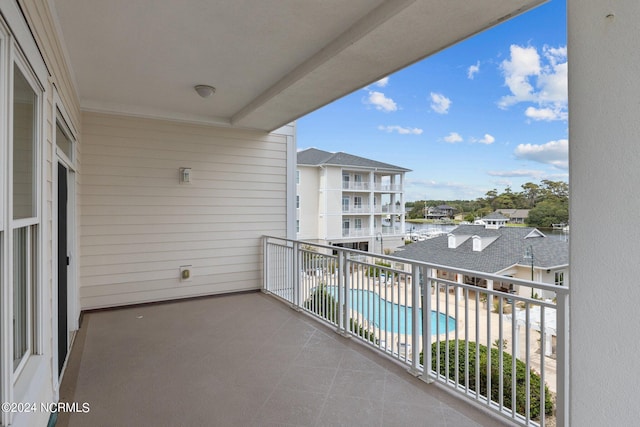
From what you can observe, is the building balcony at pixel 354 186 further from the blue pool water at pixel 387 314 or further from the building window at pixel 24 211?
the building window at pixel 24 211

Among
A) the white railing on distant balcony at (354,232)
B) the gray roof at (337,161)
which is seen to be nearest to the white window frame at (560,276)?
the white railing on distant balcony at (354,232)


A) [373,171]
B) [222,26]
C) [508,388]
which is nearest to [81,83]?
[222,26]

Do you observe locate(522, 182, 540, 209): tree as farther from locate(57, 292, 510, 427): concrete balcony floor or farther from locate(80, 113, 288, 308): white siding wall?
locate(80, 113, 288, 308): white siding wall

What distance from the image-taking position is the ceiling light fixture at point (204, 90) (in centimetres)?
380

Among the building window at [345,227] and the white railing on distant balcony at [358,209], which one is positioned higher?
the white railing on distant balcony at [358,209]

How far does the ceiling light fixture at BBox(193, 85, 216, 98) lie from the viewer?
150 inches

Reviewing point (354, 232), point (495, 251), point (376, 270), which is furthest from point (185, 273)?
point (354, 232)

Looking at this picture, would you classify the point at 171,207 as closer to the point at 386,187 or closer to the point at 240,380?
the point at 240,380

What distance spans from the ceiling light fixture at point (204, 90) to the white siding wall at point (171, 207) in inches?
47.0

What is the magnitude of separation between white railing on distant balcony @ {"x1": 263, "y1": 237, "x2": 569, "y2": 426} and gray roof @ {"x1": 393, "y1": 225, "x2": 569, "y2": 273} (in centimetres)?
22

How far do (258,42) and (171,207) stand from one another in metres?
2.94

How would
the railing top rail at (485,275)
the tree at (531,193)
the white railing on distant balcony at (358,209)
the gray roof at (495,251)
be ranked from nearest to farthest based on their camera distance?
the railing top rail at (485,275), the gray roof at (495,251), the tree at (531,193), the white railing on distant balcony at (358,209)

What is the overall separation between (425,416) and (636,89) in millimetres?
2179

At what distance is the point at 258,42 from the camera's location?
282 cm
